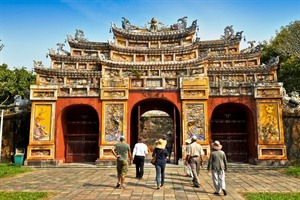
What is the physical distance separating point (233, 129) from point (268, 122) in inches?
78.8

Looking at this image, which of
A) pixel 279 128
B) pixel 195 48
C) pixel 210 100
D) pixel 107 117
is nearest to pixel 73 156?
pixel 107 117

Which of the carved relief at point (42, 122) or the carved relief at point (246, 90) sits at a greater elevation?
the carved relief at point (246, 90)

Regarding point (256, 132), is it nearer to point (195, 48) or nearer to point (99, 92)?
point (99, 92)

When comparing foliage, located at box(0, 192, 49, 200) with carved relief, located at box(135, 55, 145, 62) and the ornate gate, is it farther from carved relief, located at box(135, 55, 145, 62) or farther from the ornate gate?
carved relief, located at box(135, 55, 145, 62)

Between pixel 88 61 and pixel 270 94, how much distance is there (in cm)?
1403

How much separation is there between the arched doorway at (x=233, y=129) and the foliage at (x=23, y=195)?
9910mm

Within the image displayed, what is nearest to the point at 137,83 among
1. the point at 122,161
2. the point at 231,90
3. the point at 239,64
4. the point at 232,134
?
the point at 231,90

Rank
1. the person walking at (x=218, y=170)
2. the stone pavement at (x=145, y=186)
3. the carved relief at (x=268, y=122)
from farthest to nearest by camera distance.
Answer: the carved relief at (x=268, y=122) < the person walking at (x=218, y=170) < the stone pavement at (x=145, y=186)

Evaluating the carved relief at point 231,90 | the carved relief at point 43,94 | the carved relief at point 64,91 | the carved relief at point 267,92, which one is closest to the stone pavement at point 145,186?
the carved relief at point 267,92

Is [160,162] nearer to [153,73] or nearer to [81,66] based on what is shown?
[153,73]

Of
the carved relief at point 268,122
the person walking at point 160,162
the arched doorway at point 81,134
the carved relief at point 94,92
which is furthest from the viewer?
the arched doorway at point 81,134

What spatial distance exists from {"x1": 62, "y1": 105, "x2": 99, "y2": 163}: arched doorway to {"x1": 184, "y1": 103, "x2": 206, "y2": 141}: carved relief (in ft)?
16.6

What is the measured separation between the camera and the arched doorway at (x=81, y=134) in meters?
14.8

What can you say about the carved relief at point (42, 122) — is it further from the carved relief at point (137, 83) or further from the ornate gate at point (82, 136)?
the carved relief at point (137, 83)
